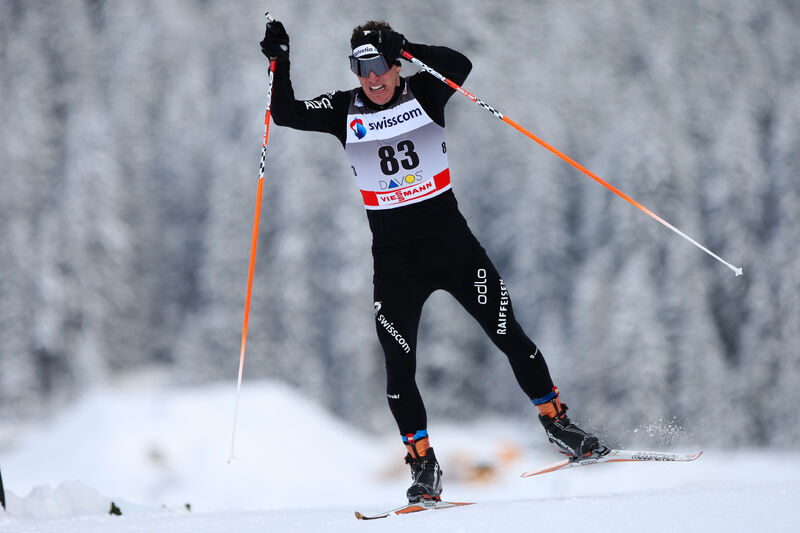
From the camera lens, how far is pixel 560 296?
2423 centimetres

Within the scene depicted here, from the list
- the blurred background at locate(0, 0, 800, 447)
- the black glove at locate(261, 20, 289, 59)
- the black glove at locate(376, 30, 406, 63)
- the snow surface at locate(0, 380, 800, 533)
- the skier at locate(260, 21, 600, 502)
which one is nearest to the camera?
the black glove at locate(376, 30, 406, 63)

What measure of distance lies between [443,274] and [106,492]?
17272 mm

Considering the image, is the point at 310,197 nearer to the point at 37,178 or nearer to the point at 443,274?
the point at 37,178

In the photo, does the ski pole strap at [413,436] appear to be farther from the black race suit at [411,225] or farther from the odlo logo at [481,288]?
the odlo logo at [481,288]

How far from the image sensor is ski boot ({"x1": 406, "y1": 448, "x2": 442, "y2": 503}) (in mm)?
4152

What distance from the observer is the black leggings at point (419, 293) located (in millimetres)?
4137

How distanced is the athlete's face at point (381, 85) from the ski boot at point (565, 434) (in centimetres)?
194

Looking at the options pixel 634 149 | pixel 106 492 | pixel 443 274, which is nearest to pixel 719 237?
pixel 634 149

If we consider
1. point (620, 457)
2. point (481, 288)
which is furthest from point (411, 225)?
point (620, 457)

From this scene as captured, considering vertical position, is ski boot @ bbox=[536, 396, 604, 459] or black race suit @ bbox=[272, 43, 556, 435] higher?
→ black race suit @ bbox=[272, 43, 556, 435]

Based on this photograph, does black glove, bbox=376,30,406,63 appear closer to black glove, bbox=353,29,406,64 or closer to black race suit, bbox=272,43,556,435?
black glove, bbox=353,29,406,64

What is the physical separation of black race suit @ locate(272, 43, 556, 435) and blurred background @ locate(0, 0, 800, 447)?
1526 centimetres

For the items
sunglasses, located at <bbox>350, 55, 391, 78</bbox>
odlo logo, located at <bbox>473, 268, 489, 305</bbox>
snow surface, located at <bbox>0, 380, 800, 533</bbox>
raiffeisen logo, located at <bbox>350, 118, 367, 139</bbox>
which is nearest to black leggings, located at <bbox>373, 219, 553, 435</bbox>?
odlo logo, located at <bbox>473, 268, 489, 305</bbox>

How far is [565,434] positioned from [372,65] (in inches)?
90.9
